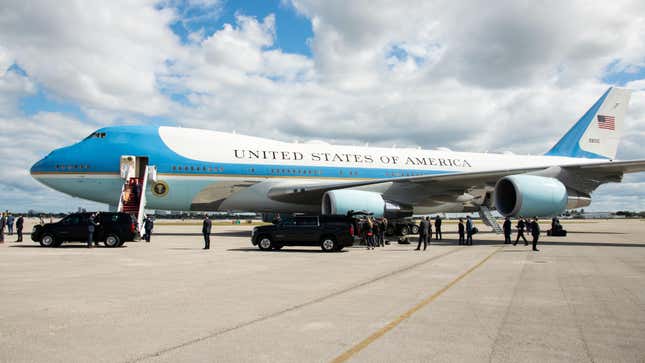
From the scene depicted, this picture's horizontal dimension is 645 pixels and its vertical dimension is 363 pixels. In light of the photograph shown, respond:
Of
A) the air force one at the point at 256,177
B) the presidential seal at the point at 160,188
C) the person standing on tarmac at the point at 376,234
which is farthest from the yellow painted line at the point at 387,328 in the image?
the presidential seal at the point at 160,188

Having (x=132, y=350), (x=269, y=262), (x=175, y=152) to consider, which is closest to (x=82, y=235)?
(x=175, y=152)

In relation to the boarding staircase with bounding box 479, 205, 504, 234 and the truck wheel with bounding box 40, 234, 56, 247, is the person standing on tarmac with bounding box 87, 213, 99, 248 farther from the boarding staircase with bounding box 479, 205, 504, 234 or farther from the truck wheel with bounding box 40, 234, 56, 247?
the boarding staircase with bounding box 479, 205, 504, 234

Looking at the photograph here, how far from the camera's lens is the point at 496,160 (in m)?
32.5

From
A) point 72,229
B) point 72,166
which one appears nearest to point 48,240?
point 72,229

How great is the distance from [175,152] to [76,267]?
13552 mm

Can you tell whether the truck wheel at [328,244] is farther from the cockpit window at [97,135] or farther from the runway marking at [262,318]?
the cockpit window at [97,135]

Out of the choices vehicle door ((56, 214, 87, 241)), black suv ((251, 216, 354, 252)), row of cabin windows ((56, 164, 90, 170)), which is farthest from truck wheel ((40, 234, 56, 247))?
black suv ((251, 216, 354, 252))

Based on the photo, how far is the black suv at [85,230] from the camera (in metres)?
19.6

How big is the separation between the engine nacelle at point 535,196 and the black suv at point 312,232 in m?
8.52

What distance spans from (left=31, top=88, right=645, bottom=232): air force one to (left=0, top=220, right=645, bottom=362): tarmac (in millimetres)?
10670

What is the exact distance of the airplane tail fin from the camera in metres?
34.0

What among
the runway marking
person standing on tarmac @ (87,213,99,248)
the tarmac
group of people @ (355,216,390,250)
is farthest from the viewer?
group of people @ (355,216,390,250)

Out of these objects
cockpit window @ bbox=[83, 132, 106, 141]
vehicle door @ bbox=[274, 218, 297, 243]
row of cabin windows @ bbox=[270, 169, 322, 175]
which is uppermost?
cockpit window @ bbox=[83, 132, 106, 141]

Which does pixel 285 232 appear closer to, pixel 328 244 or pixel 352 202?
pixel 328 244
